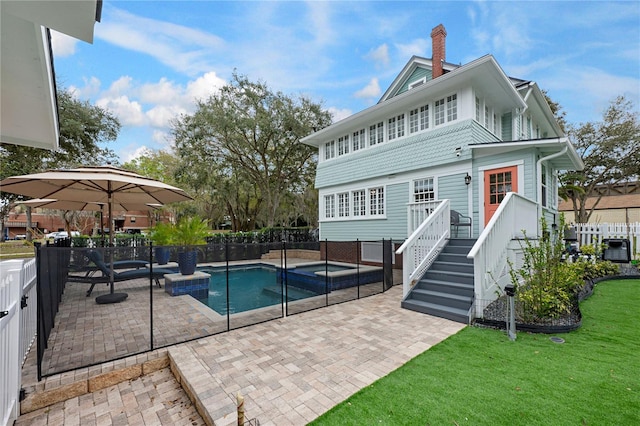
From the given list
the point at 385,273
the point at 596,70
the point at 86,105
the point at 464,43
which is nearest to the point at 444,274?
the point at 385,273

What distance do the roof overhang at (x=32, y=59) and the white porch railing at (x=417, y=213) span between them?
839 centimetres

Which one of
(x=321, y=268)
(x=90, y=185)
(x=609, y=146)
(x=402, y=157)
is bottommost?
(x=321, y=268)

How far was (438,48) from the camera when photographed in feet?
34.4

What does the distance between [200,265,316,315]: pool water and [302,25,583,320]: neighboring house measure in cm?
290

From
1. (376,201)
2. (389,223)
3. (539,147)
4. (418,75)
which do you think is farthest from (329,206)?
(539,147)

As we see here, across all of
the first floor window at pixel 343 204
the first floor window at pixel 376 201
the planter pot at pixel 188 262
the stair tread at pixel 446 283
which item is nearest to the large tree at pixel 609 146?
the first floor window at pixel 376 201

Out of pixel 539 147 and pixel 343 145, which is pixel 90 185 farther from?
pixel 539 147

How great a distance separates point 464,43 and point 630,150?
15.9 metres

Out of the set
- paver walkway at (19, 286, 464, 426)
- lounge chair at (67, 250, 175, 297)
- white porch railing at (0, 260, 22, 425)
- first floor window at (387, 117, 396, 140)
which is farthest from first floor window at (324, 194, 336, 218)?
white porch railing at (0, 260, 22, 425)

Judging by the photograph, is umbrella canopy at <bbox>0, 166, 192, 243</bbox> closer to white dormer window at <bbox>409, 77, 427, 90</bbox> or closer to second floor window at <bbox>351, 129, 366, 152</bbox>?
second floor window at <bbox>351, 129, 366, 152</bbox>

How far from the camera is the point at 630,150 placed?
18.4m

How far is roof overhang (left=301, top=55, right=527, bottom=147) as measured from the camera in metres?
7.82

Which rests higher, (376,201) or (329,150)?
(329,150)

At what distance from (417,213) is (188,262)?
6.97 m
